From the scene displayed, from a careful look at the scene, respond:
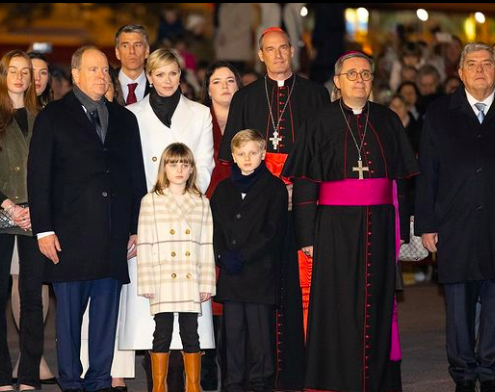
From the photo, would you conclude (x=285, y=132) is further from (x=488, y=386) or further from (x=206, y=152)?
(x=488, y=386)

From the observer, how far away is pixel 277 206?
1057 centimetres

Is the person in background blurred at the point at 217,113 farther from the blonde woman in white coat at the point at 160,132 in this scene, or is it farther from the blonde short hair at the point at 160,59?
the blonde short hair at the point at 160,59

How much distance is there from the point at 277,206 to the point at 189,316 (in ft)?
3.19

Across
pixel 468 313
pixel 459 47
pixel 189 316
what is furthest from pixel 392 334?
pixel 459 47

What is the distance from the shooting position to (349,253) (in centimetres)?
1062

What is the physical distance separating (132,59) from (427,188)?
2.62 metres

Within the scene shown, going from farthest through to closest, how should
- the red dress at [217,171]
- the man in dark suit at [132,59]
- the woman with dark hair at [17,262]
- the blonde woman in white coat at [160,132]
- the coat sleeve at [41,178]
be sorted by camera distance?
1. the man in dark suit at [132,59]
2. the woman with dark hair at [17,262]
3. the red dress at [217,171]
4. the blonde woman in white coat at [160,132]
5. the coat sleeve at [41,178]

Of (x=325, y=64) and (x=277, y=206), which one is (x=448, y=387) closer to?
(x=277, y=206)

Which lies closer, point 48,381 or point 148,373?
point 148,373

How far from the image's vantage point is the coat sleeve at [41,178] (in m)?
10.3

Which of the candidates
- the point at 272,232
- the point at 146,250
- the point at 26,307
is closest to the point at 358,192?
the point at 272,232

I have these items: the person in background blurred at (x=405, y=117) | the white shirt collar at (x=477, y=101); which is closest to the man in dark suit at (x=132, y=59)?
the white shirt collar at (x=477, y=101)

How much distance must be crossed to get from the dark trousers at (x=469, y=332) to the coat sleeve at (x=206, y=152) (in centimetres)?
192

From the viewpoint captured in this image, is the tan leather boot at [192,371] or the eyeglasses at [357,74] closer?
the tan leather boot at [192,371]
